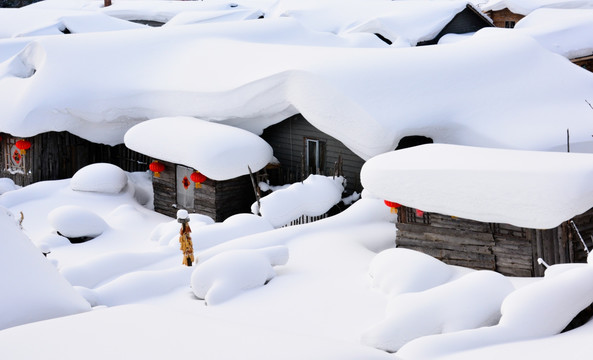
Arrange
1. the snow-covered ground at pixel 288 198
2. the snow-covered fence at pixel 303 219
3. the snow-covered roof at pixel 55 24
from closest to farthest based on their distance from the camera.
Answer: the snow-covered ground at pixel 288 198 < the snow-covered fence at pixel 303 219 < the snow-covered roof at pixel 55 24

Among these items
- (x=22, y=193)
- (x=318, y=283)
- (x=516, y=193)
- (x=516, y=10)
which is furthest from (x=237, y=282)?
(x=516, y=10)

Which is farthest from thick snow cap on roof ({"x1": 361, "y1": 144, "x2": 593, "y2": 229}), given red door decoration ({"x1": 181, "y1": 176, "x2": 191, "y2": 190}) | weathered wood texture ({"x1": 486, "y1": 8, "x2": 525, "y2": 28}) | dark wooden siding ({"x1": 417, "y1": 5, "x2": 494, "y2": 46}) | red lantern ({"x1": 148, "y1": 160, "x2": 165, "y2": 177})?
weathered wood texture ({"x1": 486, "y1": 8, "x2": 525, "y2": 28})

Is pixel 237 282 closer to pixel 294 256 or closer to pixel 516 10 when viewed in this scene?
pixel 294 256

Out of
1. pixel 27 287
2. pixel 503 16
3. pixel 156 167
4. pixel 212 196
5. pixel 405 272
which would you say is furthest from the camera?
pixel 503 16

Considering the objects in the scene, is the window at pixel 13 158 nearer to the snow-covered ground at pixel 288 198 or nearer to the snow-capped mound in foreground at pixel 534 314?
the snow-covered ground at pixel 288 198

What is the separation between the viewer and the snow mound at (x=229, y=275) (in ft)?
39.7

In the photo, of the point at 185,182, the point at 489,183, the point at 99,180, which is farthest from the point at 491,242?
the point at 99,180

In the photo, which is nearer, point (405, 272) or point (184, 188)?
point (405, 272)

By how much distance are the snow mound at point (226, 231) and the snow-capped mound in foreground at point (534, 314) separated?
7200 mm

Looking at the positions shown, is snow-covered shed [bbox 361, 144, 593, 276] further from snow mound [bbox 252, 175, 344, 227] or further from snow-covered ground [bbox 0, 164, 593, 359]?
snow mound [bbox 252, 175, 344, 227]

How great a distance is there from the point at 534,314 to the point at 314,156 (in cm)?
1146

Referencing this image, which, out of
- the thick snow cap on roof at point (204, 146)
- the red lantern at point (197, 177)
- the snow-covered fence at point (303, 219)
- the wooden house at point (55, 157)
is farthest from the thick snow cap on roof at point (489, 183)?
the wooden house at point (55, 157)

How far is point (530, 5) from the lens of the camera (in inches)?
1388

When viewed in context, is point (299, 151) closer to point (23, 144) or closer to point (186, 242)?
point (186, 242)
